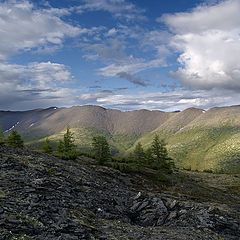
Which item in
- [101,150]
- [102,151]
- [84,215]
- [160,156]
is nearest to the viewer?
[84,215]

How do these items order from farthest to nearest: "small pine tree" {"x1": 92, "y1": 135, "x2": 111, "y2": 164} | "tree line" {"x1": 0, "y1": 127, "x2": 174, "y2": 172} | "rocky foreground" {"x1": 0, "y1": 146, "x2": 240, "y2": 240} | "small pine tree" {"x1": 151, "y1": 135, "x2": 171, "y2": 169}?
"small pine tree" {"x1": 151, "y1": 135, "x2": 171, "y2": 169} < "small pine tree" {"x1": 92, "y1": 135, "x2": 111, "y2": 164} < "tree line" {"x1": 0, "y1": 127, "x2": 174, "y2": 172} < "rocky foreground" {"x1": 0, "y1": 146, "x2": 240, "y2": 240}

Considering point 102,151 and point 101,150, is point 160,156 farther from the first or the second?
point 101,150

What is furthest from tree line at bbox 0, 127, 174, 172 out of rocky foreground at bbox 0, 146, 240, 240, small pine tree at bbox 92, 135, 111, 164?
rocky foreground at bbox 0, 146, 240, 240

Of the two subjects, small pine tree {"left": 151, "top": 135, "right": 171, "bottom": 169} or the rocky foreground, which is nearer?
the rocky foreground

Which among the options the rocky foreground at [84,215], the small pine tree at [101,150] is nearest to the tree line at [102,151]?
the small pine tree at [101,150]

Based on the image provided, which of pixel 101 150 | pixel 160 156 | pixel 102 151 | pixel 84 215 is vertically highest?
pixel 84 215

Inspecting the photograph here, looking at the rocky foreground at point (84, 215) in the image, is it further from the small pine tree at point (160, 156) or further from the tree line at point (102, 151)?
the small pine tree at point (160, 156)

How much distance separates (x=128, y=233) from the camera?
13.7 metres

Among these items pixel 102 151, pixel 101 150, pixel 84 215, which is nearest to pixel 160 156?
pixel 102 151

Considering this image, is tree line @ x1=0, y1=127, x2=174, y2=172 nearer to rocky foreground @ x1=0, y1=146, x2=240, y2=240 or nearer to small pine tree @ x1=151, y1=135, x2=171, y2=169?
small pine tree @ x1=151, y1=135, x2=171, y2=169

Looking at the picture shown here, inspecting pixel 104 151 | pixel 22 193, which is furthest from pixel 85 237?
pixel 104 151

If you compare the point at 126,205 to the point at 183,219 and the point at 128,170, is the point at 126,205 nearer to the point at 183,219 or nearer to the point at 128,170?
the point at 183,219

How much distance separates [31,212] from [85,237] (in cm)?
428

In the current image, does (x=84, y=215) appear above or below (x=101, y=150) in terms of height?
above
